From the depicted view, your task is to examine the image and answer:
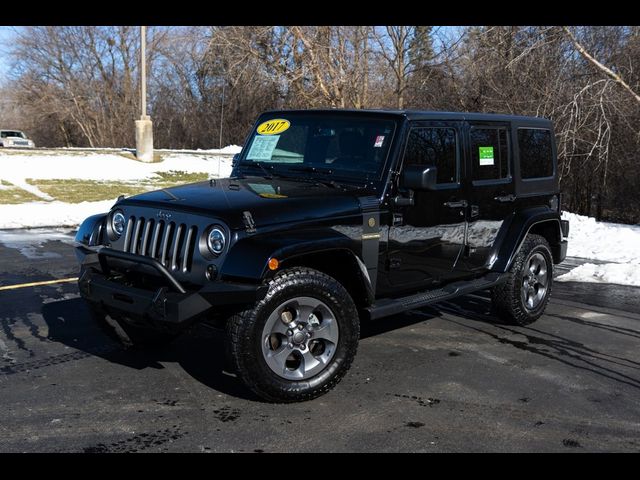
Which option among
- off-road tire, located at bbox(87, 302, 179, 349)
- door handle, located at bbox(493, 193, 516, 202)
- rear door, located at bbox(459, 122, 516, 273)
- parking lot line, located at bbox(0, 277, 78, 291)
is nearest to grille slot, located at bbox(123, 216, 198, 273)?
off-road tire, located at bbox(87, 302, 179, 349)

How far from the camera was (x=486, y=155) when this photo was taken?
5.70m

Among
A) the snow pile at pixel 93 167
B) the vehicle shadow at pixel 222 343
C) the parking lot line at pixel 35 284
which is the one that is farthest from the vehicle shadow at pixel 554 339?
the snow pile at pixel 93 167

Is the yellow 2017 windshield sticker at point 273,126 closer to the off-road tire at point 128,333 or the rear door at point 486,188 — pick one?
the rear door at point 486,188

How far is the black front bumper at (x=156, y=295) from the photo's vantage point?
381 centimetres

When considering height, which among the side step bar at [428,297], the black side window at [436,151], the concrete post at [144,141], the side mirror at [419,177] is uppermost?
the concrete post at [144,141]

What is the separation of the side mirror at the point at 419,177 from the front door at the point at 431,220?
6.0 inches

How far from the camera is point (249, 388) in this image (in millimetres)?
4090

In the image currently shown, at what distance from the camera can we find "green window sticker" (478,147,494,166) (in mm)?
5640

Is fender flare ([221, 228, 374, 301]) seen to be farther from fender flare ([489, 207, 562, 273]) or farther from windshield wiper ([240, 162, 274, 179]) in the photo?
fender flare ([489, 207, 562, 273])

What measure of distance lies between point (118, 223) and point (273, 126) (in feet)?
5.22

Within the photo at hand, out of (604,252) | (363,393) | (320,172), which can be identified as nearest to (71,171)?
(604,252)

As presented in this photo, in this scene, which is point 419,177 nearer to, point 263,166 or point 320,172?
point 320,172

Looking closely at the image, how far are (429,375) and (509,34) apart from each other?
458 inches

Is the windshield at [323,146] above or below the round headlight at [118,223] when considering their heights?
above
